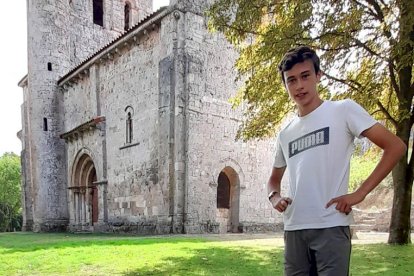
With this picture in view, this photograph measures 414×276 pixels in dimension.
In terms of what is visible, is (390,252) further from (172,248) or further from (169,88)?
(169,88)

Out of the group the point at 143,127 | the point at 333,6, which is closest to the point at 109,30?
the point at 143,127

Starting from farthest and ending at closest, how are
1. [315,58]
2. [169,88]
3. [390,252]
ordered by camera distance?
[169,88], [390,252], [315,58]

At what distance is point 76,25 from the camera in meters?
24.0

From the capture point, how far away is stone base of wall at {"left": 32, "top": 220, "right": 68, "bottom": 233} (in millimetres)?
22047

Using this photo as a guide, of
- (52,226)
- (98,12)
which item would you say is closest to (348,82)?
(52,226)

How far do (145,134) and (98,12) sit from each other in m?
14.4

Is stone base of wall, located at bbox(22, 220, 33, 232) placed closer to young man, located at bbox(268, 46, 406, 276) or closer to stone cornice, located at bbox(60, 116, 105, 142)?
stone cornice, located at bbox(60, 116, 105, 142)

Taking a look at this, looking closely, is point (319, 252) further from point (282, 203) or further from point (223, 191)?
point (223, 191)

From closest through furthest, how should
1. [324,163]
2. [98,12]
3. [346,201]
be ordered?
[346,201], [324,163], [98,12]

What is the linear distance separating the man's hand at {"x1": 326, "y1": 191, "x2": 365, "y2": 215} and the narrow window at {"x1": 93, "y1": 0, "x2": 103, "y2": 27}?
26317 millimetres

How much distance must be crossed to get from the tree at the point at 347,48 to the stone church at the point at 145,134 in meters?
5.28

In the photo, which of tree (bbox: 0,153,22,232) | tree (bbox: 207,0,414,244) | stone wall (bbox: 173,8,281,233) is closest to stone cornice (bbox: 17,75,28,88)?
stone wall (bbox: 173,8,281,233)

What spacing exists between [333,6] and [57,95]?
18.9m

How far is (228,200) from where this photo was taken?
649 inches
